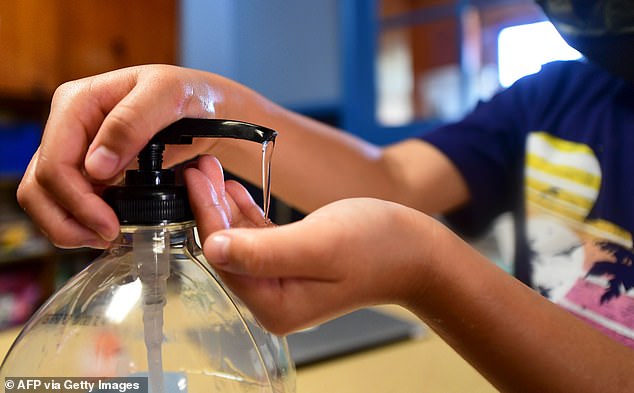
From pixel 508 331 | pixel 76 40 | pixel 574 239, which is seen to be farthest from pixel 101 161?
pixel 76 40

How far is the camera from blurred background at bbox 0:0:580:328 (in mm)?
1792

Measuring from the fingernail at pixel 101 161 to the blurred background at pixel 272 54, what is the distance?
1.37 metres

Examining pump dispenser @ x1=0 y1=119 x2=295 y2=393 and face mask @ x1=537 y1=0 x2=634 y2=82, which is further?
face mask @ x1=537 y1=0 x2=634 y2=82

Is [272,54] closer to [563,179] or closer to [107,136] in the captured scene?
[563,179]

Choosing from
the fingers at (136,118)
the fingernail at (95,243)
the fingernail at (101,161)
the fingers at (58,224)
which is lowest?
the fingernail at (95,243)

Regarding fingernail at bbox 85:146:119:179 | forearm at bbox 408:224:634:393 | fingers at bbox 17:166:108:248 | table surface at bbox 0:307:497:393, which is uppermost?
fingernail at bbox 85:146:119:179

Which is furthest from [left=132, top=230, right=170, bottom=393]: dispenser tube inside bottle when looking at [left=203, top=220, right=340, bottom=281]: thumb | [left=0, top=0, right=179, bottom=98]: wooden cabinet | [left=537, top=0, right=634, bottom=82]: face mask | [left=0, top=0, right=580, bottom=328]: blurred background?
[left=0, top=0, right=179, bottom=98]: wooden cabinet

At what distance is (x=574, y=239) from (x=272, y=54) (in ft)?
4.65

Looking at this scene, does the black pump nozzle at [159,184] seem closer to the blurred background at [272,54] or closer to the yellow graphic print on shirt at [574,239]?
the yellow graphic print on shirt at [574,239]

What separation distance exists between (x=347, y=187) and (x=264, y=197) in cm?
32

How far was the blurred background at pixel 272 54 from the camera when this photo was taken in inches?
70.6

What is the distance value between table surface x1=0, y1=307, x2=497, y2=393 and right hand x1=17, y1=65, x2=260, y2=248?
0.92 feet

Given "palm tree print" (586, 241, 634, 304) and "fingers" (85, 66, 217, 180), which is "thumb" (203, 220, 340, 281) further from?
"palm tree print" (586, 241, 634, 304)

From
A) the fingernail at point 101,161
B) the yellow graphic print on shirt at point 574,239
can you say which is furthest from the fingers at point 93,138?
the yellow graphic print on shirt at point 574,239
